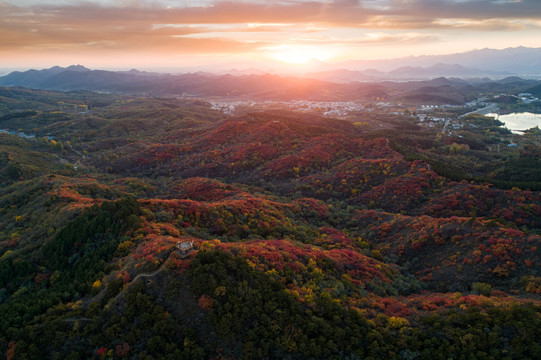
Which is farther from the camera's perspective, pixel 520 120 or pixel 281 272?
pixel 520 120

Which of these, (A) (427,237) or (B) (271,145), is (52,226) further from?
(B) (271,145)

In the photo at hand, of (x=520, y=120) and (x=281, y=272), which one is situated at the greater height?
(x=520, y=120)

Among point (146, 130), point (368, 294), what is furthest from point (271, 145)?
point (146, 130)

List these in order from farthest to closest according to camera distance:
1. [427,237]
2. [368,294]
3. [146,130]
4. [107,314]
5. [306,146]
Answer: [146,130]
[306,146]
[427,237]
[368,294]
[107,314]

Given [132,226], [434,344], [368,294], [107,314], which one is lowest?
[368,294]

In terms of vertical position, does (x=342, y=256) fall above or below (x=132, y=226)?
below
